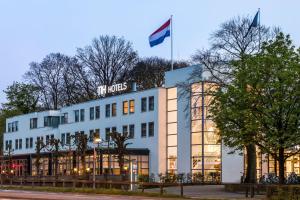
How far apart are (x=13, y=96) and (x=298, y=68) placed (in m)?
90.9

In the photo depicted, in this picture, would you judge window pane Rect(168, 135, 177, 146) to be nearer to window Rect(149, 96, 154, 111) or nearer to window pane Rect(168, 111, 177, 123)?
window pane Rect(168, 111, 177, 123)

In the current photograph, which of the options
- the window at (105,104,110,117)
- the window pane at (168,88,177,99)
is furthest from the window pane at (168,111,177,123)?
the window at (105,104,110,117)

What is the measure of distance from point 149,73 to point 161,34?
39.5 metres

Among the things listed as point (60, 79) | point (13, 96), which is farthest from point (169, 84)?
point (13, 96)

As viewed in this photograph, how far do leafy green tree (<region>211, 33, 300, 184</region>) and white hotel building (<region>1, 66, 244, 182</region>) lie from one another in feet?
55.3

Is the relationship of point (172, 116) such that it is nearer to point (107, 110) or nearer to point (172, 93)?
point (172, 93)

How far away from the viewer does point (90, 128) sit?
85625 mm

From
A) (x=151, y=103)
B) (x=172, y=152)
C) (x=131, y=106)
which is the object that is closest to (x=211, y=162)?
(x=172, y=152)

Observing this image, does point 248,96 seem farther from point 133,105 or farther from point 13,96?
point 13,96

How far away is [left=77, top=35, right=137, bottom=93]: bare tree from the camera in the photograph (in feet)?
350

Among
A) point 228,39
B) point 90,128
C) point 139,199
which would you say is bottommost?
point 139,199

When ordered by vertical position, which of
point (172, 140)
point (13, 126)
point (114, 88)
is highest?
point (114, 88)

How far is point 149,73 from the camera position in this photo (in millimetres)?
105562

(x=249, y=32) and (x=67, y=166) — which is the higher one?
(x=249, y=32)
